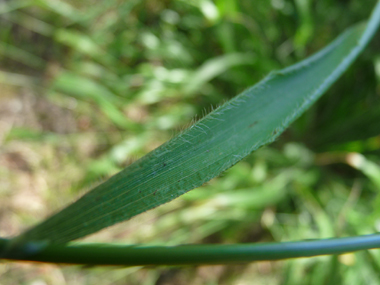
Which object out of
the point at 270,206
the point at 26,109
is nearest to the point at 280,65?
the point at 270,206

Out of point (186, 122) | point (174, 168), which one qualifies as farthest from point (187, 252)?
point (186, 122)

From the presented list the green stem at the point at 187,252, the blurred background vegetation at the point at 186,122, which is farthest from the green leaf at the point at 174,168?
the blurred background vegetation at the point at 186,122

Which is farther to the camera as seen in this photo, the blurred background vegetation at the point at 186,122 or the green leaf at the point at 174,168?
the blurred background vegetation at the point at 186,122

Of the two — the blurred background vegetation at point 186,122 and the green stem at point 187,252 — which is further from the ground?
the blurred background vegetation at point 186,122

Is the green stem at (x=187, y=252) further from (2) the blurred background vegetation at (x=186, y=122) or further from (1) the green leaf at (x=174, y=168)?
(2) the blurred background vegetation at (x=186, y=122)

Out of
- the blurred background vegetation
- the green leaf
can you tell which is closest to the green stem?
the green leaf

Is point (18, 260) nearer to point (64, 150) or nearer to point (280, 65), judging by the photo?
point (280, 65)

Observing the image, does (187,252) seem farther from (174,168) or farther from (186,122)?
(186,122)
